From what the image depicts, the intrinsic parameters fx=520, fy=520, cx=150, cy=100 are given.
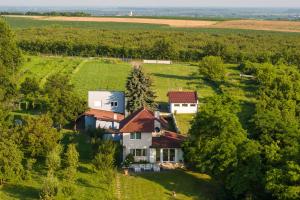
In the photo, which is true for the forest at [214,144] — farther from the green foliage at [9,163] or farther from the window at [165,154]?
the window at [165,154]

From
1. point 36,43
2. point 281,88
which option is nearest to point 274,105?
point 281,88


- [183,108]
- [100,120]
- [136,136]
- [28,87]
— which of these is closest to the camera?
[136,136]

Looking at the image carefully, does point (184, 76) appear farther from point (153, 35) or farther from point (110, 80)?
point (153, 35)

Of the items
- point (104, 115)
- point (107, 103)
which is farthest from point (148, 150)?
point (107, 103)

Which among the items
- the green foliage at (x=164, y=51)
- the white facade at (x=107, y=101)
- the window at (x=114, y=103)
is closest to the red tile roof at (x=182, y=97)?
the white facade at (x=107, y=101)

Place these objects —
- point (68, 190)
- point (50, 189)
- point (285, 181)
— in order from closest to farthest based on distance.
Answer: point (285, 181) < point (50, 189) < point (68, 190)

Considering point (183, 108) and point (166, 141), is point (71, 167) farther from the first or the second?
point (183, 108)

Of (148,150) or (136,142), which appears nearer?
(136,142)
